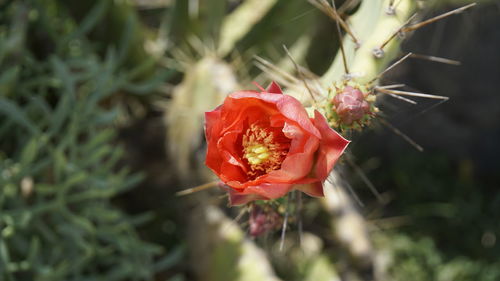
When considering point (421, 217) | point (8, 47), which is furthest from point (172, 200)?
point (421, 217)

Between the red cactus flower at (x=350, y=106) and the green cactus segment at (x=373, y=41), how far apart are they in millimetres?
121

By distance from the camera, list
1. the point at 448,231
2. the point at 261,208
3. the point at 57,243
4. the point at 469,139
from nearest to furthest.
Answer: the point at 261,208 < the point at 57,243 < the point at 448,231 < the point at 469,139

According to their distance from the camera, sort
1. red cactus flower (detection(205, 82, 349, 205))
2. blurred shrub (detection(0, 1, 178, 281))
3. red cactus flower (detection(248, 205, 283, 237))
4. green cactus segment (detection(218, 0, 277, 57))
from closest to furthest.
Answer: red cactus flower (detection(205, 82, 349, 205)) → red cactus flower (detection(248, 205, 283, 237)) → blurred shrub (detection(0, 1, 178, 281)) → green cactus segment (detection(218, 0, 277, 57))

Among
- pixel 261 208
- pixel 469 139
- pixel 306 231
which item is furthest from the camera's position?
pixel 469 139

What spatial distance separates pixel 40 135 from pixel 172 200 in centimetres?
48

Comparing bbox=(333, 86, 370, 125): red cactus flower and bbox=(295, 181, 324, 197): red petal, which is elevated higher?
bbox=(333, 86, 370, 125): red cactus flower

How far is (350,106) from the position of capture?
2.63 feet

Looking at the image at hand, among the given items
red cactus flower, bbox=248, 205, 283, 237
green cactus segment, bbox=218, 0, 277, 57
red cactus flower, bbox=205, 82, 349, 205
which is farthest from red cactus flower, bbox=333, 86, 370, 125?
green cactus segment, bbox=218, 0, 277, 57

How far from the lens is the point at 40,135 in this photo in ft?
4.83

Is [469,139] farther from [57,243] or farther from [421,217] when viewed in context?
[57,243]

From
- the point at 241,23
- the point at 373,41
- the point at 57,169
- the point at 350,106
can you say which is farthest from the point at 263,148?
the point at 241,23

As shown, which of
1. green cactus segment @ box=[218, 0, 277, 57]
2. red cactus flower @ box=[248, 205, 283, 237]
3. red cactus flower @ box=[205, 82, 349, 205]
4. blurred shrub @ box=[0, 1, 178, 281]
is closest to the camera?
red cactus flower @ box=[205, 82, 349, 205]

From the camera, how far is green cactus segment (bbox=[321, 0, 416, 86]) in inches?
38.5

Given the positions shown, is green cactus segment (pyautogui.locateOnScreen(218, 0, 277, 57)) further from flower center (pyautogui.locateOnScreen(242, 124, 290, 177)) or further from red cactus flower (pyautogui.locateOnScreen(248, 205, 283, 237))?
flower center (pyautogui.locateOnScreen(242, 124, 290, 177))
